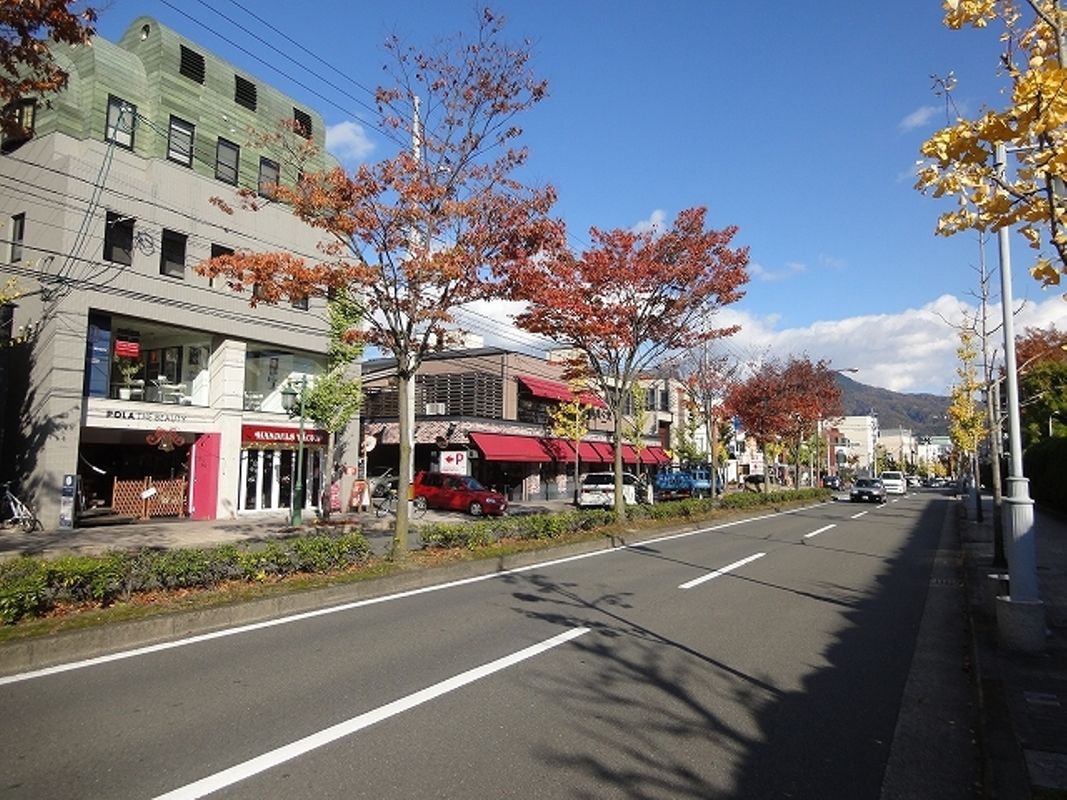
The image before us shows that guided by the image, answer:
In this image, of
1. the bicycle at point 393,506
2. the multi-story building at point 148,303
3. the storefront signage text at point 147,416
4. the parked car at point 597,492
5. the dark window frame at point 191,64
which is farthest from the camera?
the parked car at point 597,492

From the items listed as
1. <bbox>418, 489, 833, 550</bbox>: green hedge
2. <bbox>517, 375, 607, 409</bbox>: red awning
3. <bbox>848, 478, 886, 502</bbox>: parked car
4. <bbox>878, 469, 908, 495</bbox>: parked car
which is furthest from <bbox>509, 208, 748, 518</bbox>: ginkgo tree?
<bbox>878, 469, 908, 495</bbox>: parked car

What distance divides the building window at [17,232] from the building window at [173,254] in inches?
147

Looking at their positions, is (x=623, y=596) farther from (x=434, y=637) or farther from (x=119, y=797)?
(x=119, y=797)

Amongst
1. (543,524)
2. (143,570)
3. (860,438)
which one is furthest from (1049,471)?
(860,438)

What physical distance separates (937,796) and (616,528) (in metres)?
14.9

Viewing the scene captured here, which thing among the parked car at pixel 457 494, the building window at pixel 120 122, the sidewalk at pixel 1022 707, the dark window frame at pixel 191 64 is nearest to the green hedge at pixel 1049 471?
the sidewalk at pixel 1022 707

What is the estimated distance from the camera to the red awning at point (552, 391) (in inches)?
1548

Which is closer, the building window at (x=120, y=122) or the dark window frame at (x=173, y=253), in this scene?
the building window at (x=120, y=122)

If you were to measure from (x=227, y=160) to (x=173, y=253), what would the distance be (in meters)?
4.40

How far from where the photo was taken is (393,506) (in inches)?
1083

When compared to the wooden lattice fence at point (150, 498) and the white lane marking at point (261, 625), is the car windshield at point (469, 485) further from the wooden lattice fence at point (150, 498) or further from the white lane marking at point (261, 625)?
the white lane marking at point (261, 625)

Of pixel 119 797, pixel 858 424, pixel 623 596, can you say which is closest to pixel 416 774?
pixel 119 797

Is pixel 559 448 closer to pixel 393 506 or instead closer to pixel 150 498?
pixel 393 506

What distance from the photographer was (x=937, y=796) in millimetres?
4133
